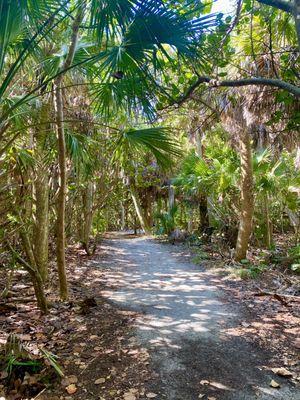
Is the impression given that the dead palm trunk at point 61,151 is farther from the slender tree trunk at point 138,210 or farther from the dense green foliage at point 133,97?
the slender tree trunk at point 138,210

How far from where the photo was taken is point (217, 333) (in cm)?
407

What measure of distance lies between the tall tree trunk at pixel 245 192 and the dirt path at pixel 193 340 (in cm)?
130

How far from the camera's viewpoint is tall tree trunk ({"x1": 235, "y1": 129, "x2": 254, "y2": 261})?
7.69 metres

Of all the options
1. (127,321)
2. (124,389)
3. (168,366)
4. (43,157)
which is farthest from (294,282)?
(43,157)

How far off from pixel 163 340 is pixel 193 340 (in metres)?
0.35

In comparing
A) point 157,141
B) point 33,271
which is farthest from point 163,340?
point 157,141

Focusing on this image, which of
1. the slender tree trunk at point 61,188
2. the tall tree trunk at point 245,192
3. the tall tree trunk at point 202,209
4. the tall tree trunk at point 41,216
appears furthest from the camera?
the tall tree trunk at point 202,209

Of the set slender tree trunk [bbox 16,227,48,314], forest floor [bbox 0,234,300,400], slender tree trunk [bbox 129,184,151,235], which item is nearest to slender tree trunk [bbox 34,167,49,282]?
forest floor [bbox 0,234,300,400]

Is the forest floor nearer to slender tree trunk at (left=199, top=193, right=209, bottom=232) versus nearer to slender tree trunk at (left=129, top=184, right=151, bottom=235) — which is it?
slender tree trunk at (left=199, top=193, right=209, bottom=232)

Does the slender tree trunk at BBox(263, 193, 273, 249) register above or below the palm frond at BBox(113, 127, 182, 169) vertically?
below

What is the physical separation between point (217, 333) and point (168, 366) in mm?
Answer: 1057

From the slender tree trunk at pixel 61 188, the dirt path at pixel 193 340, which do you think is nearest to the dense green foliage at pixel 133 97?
the slender tree trunk at pixel 61 188

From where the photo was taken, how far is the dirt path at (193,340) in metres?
2.89

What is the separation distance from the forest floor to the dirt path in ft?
0.03
